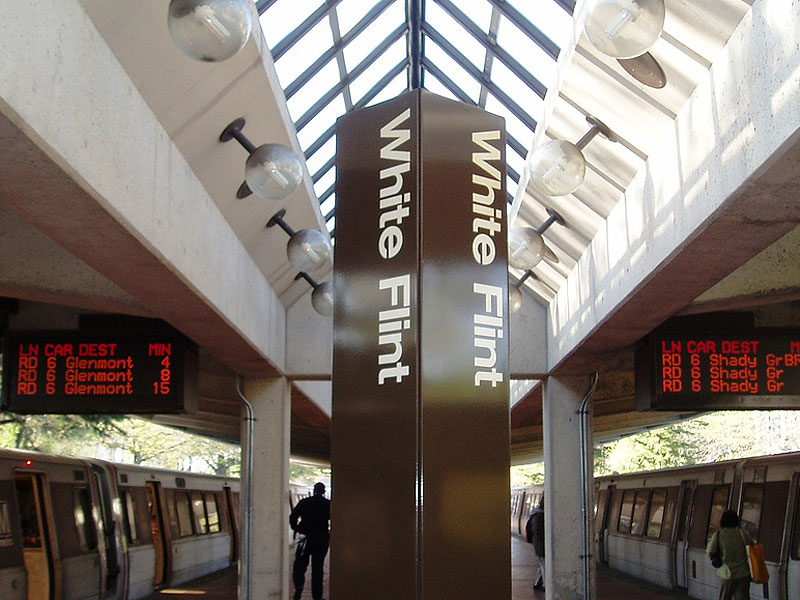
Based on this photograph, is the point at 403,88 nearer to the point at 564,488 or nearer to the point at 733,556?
the point at 564,488

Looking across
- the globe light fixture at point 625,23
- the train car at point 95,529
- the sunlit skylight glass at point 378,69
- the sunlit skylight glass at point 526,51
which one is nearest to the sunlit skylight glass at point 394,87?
the sunlit skylight glass at point 378,69

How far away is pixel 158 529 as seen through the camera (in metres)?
15.4

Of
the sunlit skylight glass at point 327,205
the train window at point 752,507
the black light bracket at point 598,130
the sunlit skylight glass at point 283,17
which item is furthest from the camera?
the sunlit skylight glass at point 327,205

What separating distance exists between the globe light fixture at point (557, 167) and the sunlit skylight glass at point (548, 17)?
2589mm

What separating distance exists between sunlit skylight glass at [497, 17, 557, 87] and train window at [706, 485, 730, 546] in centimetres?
715

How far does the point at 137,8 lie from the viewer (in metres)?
5.18

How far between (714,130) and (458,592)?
10.0ft

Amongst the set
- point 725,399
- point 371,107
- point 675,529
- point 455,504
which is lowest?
point 675,529

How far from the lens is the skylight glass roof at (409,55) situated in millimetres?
8531

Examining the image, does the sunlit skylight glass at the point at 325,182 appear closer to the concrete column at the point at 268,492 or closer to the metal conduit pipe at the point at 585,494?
the concrete column at the point at 268,492

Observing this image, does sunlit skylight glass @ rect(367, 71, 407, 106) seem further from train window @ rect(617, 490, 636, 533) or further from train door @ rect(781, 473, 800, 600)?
train window @ rect(617, 490, 636, 533)

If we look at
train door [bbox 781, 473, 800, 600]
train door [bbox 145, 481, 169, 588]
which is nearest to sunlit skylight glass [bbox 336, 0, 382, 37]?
train door [bbox 781, 473, 800, 600]

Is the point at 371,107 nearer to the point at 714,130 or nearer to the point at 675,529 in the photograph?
the point at 714,130

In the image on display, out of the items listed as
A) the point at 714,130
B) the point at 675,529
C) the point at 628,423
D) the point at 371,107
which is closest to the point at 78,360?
Answer: the point at 371,107
